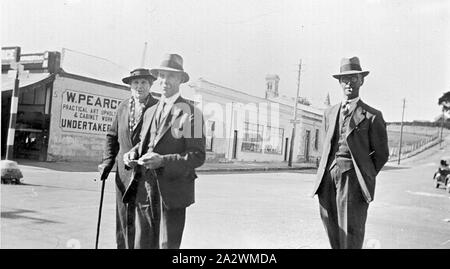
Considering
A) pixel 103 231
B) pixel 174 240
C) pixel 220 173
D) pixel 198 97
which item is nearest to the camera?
pixel 174 240

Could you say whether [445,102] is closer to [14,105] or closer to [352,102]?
[352,102]

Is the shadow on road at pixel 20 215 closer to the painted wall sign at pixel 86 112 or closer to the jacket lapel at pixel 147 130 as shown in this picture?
the painted wall sign at pixel 86 112

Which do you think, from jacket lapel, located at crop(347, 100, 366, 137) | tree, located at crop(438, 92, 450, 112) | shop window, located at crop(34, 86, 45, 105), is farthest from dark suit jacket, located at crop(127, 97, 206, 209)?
tree, located at crop(438, 92, 450, 112)

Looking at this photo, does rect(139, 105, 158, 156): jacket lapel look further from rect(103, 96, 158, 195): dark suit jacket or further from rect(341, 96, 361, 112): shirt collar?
rect(341, 96, 361, 112): shirt collar

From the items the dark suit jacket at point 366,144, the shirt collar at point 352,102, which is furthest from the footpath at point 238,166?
the shirt collar at point 352,102

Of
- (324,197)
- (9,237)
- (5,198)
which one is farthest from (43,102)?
(324,197)

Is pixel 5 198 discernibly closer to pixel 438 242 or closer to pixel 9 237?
pixel 9 237
